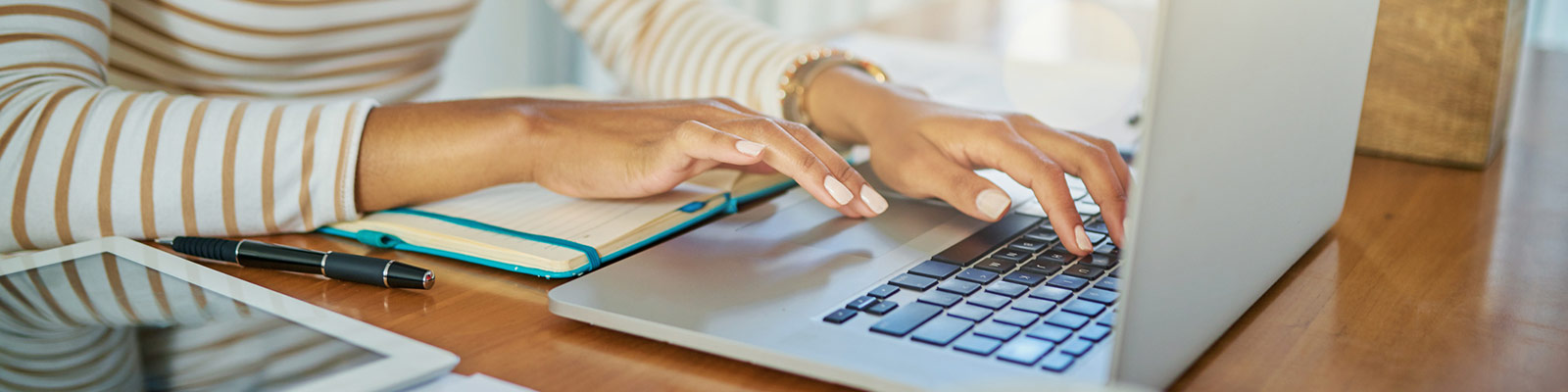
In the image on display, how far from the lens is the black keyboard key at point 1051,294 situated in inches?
18.8

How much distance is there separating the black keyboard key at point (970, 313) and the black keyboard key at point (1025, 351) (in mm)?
27

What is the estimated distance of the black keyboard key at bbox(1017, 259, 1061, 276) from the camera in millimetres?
520

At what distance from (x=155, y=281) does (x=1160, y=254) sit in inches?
17.1

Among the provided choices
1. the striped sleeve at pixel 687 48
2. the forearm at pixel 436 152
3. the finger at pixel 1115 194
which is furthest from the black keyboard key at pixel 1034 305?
the striped sleeve at pixel 687 48

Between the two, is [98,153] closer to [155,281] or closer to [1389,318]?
[155,281]

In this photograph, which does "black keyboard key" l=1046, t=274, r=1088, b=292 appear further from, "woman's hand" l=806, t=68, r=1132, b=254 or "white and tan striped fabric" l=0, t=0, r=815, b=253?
"white and tan striped fabric" l=0, t=0, r=815, b=253

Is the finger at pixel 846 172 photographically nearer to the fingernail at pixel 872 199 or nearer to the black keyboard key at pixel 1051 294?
the fingernail at pixel 872 199

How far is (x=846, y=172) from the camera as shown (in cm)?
61

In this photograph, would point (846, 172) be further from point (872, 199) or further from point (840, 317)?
point (840, 317)

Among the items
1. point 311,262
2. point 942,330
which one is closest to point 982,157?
point 942,330

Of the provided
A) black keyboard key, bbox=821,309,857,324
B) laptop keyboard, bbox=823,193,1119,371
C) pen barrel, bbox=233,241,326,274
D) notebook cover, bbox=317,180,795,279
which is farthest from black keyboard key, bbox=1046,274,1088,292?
pen barrel, bbox=233,241,326,274

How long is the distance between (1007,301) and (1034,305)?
1 centimetres

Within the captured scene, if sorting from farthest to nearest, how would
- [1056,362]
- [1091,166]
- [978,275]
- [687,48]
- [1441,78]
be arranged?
[687,48] → [1441,78] → [1091,166] → [978,275] → [1056,362]

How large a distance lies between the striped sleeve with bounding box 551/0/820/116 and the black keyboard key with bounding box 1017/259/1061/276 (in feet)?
1.23
